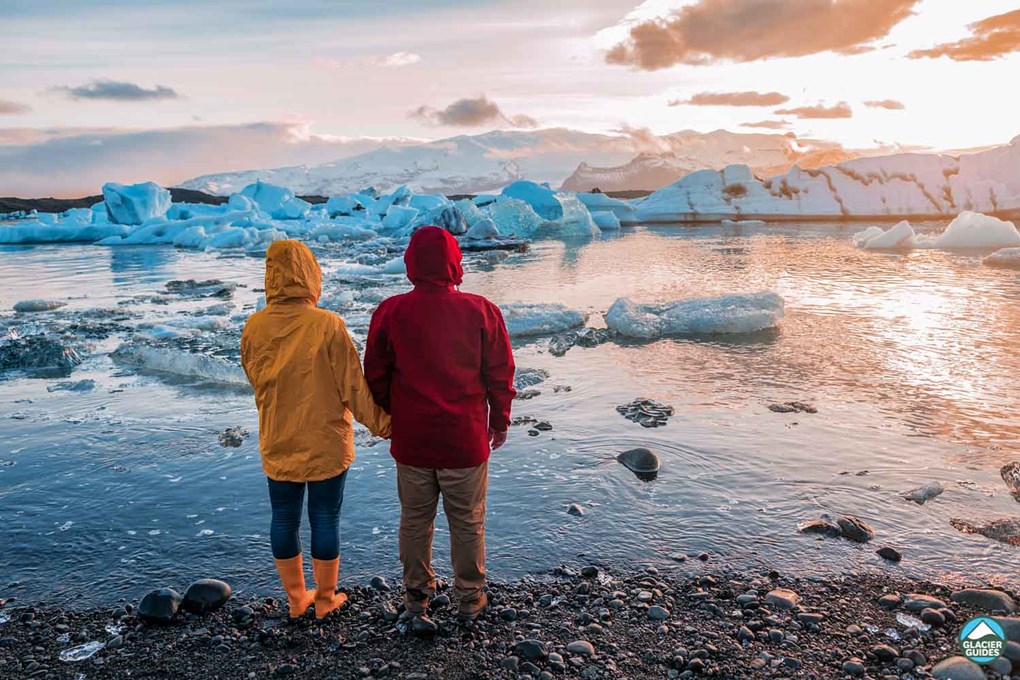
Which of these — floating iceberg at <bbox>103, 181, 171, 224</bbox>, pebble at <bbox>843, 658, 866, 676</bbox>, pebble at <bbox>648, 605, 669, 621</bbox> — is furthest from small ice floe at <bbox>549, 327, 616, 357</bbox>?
floating iceberg at <bbox>103, 181, 171, 224</bbox>

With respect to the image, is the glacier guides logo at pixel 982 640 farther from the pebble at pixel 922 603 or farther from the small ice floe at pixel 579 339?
the small ice floe at pixel 579 339

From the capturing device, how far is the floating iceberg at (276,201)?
144 ft

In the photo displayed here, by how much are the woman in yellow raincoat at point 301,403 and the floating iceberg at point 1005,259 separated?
1701 centimetres

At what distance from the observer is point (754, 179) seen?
35750 mm

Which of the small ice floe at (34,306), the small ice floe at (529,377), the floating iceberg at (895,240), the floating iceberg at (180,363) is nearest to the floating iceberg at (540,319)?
the small ice floe at (529,377)

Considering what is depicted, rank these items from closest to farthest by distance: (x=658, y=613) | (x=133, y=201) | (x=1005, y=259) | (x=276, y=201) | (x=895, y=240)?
(x=658, y=613) → (x=1005, y=259) → (x=895, y=240) → (x=133, y=201) → (x=276, y=201)

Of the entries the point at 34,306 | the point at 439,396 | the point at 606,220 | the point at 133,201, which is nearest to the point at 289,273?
the point at 439,396

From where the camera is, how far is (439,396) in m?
2.60

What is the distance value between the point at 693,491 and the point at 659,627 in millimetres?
1363

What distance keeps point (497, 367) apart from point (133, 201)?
39565 millimetres

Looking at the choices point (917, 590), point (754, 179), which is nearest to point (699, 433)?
point (917, 590)

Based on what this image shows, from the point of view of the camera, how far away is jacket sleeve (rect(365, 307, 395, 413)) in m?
2.64

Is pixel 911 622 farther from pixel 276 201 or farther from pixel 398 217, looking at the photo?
pixel 276 201

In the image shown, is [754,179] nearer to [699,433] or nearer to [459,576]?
[699,433]
